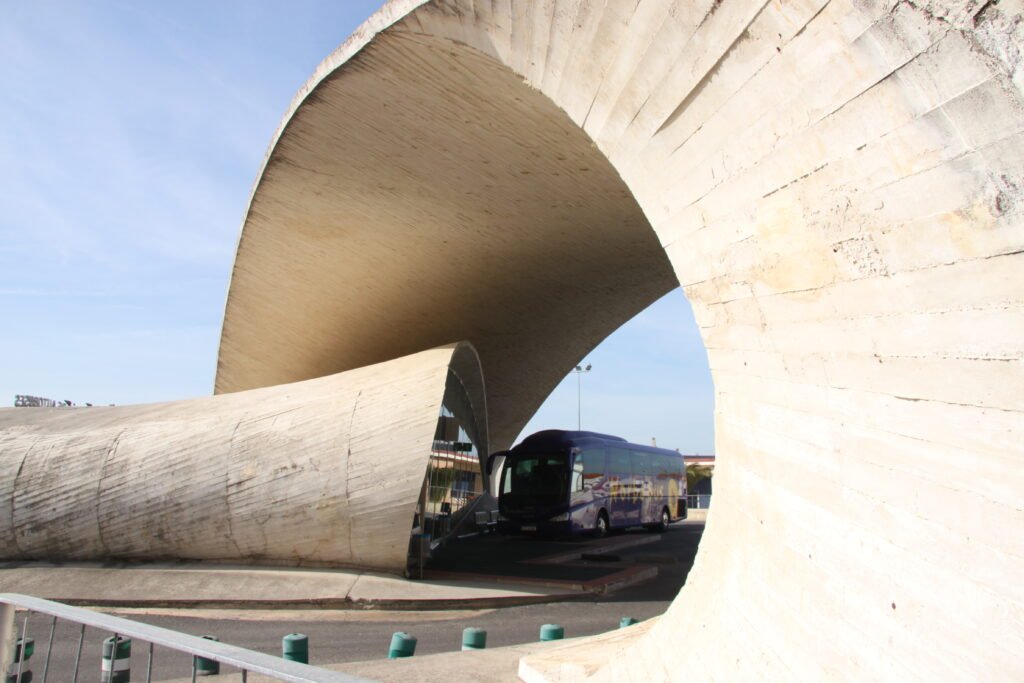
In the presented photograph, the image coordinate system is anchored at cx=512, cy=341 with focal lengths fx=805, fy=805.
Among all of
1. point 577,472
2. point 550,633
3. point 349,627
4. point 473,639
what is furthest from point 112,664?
point 577,472

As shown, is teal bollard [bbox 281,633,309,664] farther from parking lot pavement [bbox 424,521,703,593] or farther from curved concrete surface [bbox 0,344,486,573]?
parking lot pavement [bbox 424,521,703,593]

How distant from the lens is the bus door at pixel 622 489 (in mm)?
17656

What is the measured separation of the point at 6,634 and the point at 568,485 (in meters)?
12.9

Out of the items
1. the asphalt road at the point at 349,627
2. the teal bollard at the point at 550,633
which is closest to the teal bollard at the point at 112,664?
the asphalt road at the point at 349,627

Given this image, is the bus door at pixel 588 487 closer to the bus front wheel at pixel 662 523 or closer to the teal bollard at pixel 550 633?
the bus front wheel at pixel 662 523

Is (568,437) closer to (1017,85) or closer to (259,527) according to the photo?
(259,527)

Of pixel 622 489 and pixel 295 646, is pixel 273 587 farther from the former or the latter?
pixel 622 489

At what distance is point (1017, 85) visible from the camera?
7.35 feet

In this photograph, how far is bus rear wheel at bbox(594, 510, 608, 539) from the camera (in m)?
17.0

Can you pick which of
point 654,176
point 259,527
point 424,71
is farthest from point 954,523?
point 259,527

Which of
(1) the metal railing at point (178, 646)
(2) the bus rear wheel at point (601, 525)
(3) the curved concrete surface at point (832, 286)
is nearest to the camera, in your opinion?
(1) the metal railing at point (178, 646)

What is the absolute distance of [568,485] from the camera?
51.9 ft

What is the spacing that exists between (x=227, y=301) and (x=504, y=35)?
11.8 metres

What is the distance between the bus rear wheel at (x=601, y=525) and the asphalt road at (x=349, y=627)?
6214 millimetres
